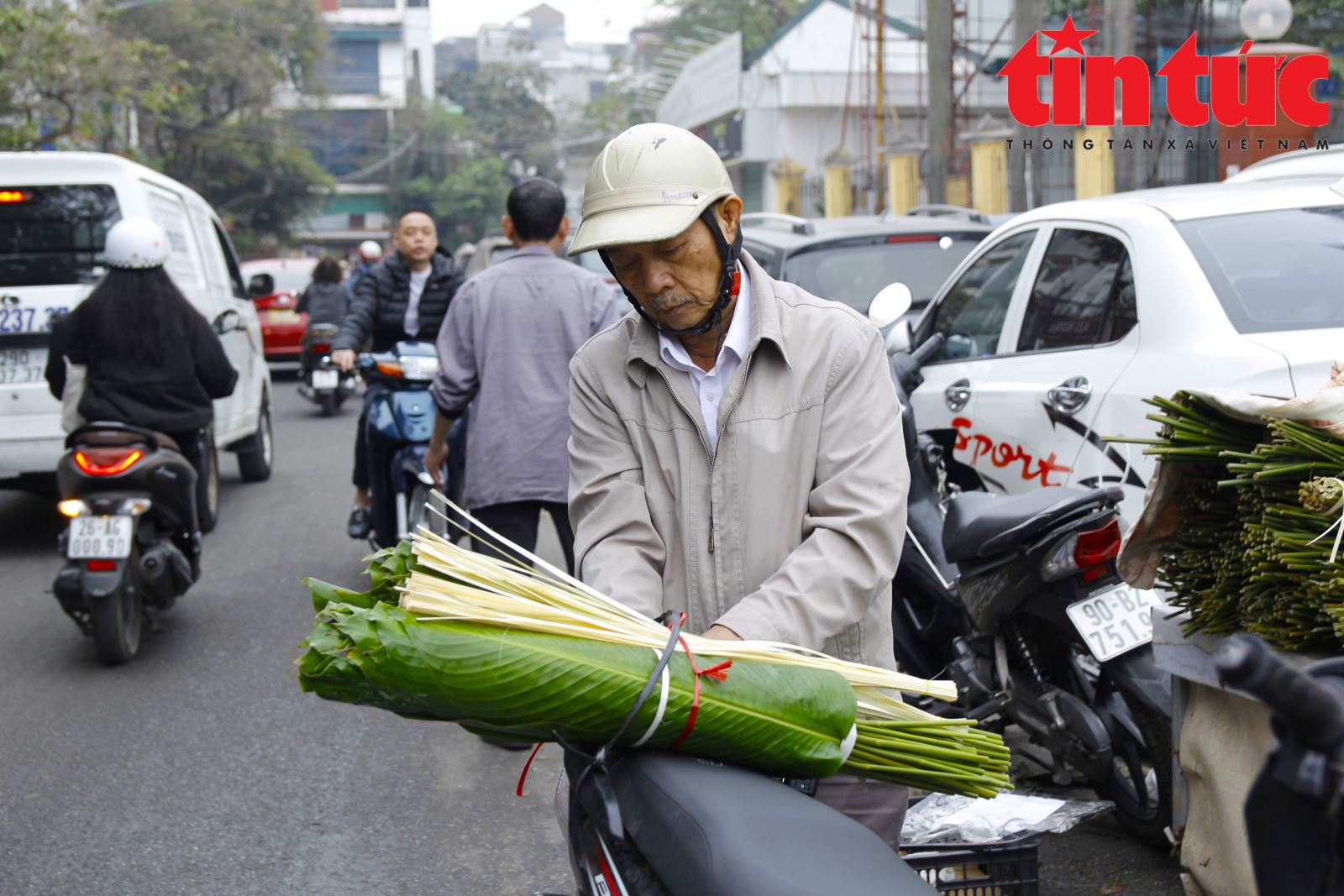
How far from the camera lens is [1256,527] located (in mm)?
2602

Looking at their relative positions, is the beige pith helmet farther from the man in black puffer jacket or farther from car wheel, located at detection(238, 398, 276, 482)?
car wheel, located at detection(238, 398, 276, 482)

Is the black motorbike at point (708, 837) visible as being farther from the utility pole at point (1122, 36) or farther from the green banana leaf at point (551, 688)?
the utility pole at point (1122, 36)

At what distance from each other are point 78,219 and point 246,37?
30.0 m

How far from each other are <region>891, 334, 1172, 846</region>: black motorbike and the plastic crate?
0.83 m

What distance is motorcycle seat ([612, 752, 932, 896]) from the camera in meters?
1.75

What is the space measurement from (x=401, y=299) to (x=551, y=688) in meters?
5.57

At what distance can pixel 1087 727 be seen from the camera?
3717mm

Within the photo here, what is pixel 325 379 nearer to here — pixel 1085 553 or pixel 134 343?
pixel 134 343

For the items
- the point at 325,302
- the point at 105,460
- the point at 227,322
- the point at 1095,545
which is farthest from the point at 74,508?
the point at 325,302

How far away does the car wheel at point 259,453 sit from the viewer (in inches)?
441

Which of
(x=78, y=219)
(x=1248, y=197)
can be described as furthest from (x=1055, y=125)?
(x=1248, y=197)

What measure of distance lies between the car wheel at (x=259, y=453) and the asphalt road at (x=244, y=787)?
3.88 m

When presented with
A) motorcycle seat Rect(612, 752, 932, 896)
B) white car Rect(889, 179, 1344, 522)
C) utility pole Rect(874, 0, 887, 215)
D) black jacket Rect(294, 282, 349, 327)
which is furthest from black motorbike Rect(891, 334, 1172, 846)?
utility pole Rect(874, 0, 887, 215)

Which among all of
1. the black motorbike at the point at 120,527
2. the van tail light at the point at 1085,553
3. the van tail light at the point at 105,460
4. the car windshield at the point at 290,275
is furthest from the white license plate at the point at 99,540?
the car windshield at the point at 290,275
